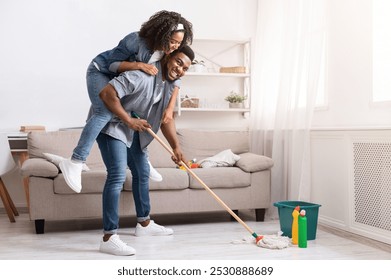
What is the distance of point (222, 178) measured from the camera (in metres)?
3.90

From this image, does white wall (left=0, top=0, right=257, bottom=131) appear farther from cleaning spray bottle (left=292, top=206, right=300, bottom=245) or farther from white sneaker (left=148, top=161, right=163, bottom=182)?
cleaning spray bottle (left=292, top=206, right=300, bottom=245)

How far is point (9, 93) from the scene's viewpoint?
4.64 metres

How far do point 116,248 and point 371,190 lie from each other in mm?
1687

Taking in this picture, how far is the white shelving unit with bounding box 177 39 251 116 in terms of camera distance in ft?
16.4

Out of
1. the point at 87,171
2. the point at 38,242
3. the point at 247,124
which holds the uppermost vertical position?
the point at 247,124

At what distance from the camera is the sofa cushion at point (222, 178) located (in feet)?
12.7

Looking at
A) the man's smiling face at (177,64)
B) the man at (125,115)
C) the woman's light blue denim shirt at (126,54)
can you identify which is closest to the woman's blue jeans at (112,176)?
the man at (125,115)

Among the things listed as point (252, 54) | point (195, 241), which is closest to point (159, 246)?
point (195, 241)

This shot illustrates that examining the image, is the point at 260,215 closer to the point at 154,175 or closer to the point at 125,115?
the point at 154,175

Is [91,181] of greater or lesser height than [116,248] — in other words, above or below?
above

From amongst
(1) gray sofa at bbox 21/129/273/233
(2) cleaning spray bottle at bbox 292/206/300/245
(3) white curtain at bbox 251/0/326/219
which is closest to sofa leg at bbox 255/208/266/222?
(1) gray sofa at bbox 21/129/273/233

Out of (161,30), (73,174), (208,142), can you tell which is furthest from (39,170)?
(208,142)

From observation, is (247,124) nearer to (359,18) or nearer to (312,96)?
(312,96)
